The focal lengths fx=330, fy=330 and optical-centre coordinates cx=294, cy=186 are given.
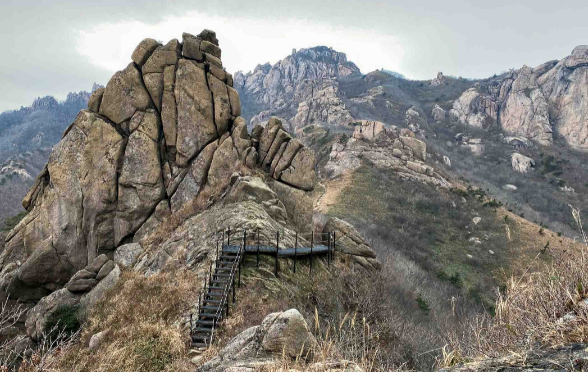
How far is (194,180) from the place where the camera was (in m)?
24.7

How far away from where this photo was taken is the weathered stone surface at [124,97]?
25.8m

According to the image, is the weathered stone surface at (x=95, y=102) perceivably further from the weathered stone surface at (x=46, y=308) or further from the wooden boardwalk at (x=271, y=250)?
the wooden boardwalk at (x=271, y=250)

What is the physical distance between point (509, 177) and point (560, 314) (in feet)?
419

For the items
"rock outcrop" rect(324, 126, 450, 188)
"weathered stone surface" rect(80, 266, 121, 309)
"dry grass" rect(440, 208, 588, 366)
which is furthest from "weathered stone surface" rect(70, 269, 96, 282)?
"rock outcrop" rect(324, 126, 450, 188)

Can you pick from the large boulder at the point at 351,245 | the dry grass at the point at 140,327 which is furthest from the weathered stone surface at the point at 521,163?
the dry grass at the point at 140,327

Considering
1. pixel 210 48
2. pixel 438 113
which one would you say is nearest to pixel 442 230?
pixel 210 48

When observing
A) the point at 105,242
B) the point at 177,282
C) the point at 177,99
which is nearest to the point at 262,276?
the point at 177,282

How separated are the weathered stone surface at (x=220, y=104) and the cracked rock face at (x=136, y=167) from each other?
8cm

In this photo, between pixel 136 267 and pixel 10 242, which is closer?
pixel 136 267

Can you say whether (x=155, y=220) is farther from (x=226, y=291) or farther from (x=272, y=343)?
(x=272, y=343)

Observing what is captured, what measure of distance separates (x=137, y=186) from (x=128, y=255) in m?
5.78

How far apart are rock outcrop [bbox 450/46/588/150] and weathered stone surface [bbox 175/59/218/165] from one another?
15120cm

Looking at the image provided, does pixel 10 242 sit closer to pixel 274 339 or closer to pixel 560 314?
pixel 274 339

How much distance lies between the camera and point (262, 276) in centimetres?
1538
